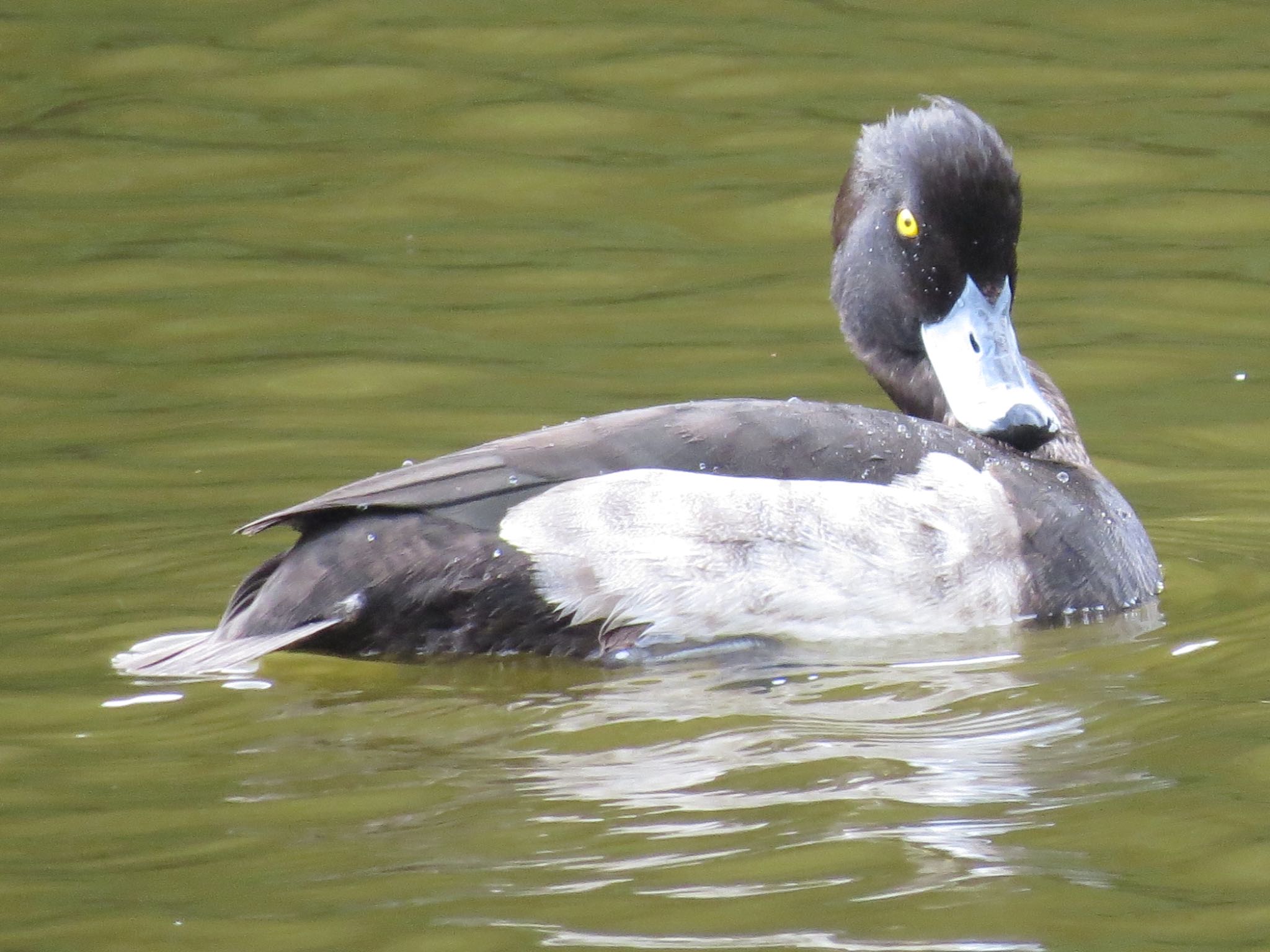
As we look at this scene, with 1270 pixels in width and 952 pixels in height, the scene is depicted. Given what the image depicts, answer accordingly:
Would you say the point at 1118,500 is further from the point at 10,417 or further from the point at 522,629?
the point at 10,417

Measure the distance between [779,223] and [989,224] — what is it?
9.57 feet

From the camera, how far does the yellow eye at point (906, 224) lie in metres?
5.93

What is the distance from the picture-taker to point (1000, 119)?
9.28 metres

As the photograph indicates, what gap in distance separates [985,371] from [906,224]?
42cm

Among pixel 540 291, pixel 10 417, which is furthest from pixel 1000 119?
pixel 10 417

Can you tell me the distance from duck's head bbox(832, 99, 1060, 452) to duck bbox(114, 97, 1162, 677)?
439mm

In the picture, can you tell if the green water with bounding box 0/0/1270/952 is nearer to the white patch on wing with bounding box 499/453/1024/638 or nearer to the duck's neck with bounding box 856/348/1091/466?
the white patch on wing with bounding box 499/453/1024/638

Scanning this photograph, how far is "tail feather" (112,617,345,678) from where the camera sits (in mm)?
4875

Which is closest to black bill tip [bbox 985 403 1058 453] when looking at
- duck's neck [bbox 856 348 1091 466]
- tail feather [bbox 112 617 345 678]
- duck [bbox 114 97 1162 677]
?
duck's neck [bbox 856 348 1091 466]

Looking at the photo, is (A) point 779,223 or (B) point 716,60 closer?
(A) point 779,223

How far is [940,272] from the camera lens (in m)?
5.95

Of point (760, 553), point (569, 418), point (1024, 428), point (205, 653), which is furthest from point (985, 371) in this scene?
point (205, 653)

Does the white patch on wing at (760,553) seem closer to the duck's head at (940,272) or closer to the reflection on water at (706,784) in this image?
the reflection on water at (706,784)

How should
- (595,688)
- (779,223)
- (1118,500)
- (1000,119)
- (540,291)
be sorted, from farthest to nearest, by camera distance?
(1000,119) → (779,223) → (540,291) → (1118,500) → (595,688)
